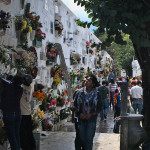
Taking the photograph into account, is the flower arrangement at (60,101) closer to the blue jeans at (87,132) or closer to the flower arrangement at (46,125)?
the flower arrangement at (46,125)

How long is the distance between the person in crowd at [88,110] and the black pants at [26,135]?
121 cm

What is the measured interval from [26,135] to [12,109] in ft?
3.05

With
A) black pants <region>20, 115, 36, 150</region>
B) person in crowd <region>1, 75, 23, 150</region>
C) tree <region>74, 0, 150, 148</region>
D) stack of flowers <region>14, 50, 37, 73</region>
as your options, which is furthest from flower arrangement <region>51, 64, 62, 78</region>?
person in crowd <region>1, 75, 23, 150</region>

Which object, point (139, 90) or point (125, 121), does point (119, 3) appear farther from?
point (139, 90)

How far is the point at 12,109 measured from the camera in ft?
18.5

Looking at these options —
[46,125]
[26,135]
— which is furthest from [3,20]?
[46,125]

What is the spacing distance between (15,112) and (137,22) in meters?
2.82

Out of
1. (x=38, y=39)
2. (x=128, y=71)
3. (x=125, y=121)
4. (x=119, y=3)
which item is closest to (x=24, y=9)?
(x=38, y=39)

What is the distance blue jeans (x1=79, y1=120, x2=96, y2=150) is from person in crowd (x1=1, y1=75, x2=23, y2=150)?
4.06ft

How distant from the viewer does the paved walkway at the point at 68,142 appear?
7372 millimetres

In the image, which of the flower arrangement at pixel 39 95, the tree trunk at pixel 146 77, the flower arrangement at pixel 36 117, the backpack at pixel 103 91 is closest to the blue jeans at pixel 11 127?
the tree trunk at pixel 146 77

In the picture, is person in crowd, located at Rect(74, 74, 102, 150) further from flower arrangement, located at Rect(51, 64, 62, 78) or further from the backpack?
flower arrangement, located at Rect(51, 64, 62, 78)

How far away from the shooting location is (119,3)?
19.2 feet

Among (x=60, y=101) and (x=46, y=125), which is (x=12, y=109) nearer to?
(x=46, y=125)
